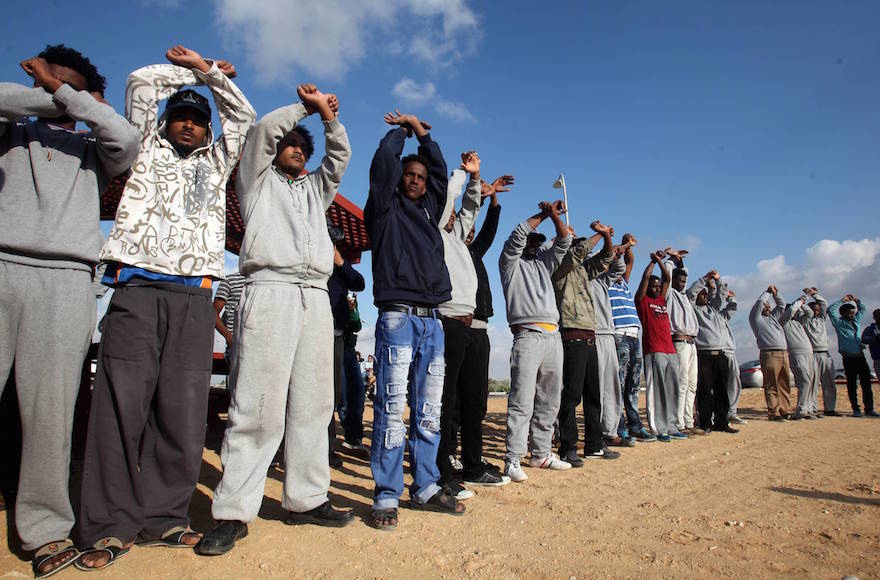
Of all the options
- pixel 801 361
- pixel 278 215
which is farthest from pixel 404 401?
pixel 801 361

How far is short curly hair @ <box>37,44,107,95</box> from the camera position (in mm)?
2625

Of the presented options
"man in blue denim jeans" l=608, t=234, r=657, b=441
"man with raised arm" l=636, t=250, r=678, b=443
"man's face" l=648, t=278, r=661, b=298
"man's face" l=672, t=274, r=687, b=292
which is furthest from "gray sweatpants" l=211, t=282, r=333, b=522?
"man's face" l=672, t=274, r=687, b=292

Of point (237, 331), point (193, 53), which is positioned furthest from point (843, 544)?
point (193, 53)

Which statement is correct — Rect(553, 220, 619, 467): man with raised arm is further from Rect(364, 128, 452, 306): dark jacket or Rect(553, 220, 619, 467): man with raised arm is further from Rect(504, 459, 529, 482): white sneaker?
Rect(364, 128, 452, 306): dark jacket

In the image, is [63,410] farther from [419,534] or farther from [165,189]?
[419,534]

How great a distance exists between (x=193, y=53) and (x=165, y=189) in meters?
0.80

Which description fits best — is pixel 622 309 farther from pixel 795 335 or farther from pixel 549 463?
pixel 795 335

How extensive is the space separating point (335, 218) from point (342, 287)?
1.07 meters

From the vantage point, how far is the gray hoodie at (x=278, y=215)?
9.30ft

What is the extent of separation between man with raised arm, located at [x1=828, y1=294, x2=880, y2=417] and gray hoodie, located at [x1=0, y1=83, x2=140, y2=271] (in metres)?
12.7

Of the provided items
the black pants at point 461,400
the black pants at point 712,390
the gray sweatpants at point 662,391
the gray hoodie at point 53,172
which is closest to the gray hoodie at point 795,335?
the black pants at point 712,390

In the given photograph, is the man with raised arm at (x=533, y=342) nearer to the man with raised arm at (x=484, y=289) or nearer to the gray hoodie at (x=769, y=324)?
the man with raised arm at (x=484, y=289)

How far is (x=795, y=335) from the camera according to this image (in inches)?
408

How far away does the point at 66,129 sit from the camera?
8.87ft
